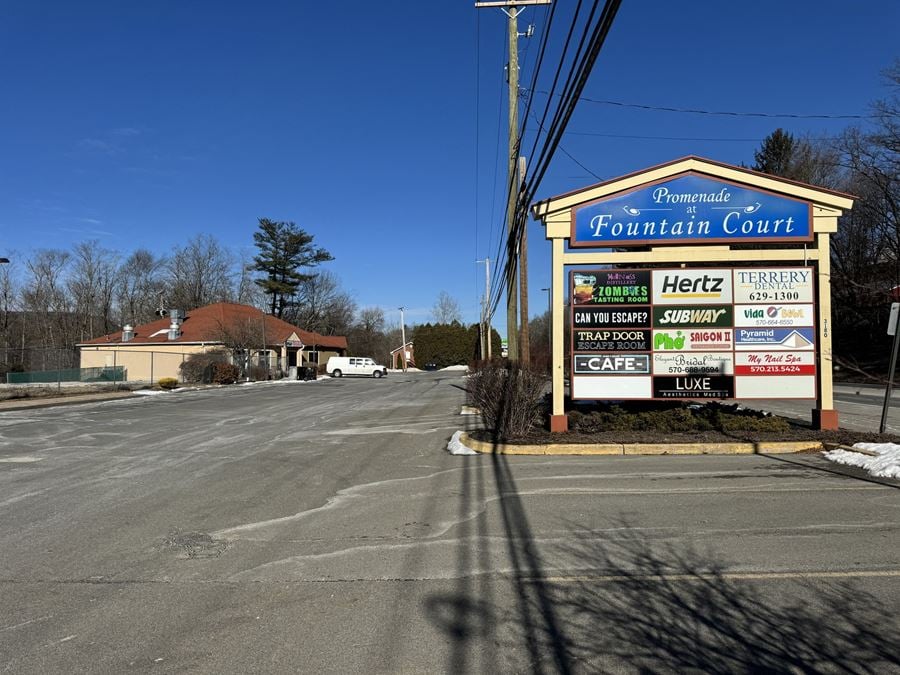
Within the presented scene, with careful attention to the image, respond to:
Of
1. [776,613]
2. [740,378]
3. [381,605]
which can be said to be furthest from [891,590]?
[740,378]

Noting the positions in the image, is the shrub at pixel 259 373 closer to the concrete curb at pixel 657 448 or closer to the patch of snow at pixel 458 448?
the patch of snow at pixel 458 448

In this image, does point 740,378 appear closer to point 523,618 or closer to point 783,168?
point 523,618

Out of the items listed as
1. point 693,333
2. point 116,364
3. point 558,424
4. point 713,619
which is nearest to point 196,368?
point 116,364

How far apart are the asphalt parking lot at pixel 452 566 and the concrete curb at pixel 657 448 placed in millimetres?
415

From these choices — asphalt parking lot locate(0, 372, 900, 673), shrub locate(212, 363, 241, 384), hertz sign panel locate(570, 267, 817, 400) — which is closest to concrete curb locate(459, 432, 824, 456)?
asphalt parking lot locate(0, 372, 900, 673)

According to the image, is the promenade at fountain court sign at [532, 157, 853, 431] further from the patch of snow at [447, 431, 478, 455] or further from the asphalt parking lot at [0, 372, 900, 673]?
the asphalt parking lot at [0, 372, 900, 673]

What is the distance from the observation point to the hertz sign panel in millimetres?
12266

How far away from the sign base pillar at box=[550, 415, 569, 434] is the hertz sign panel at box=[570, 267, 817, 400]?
521 millimetres

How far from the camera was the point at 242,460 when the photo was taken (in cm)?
1114

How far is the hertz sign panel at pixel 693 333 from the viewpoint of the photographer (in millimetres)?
12266

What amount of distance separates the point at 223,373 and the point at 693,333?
3275 cm

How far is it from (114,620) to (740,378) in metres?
11.2

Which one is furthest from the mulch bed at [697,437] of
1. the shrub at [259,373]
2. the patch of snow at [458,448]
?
the shrub at [259,373]

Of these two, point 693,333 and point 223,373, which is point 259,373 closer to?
point 223,373
